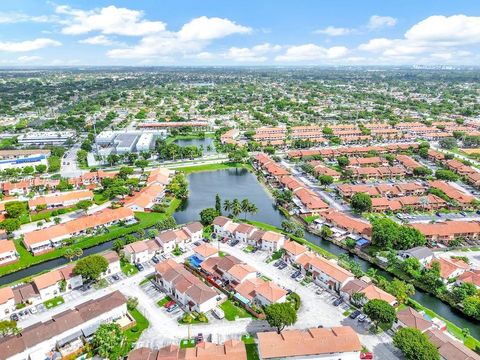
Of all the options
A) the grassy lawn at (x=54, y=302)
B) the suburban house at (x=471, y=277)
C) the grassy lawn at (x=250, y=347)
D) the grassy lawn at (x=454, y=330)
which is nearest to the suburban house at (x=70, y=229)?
the grassy lawn at (x=54, y=302)

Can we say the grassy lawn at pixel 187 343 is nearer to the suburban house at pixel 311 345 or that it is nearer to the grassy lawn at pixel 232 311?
the grassy lawn at pixel 232 311

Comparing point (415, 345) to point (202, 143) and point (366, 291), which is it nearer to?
point (366, 291)

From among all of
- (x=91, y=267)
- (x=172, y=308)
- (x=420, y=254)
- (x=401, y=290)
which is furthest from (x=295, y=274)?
(x=91, y=267)

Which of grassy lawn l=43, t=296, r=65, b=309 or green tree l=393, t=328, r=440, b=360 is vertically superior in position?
green tree l=393, t=328, r=440, b=360

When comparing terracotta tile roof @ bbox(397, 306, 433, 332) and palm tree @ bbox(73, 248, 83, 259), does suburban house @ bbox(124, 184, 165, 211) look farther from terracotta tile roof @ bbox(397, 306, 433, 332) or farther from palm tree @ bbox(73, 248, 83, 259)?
terracotta tile roof @ bbox(397, 306, 433, 332)

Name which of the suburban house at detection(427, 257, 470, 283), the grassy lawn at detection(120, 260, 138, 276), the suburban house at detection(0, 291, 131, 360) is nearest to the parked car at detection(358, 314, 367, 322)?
the suburban house at detection(427, 257, 470, 283)

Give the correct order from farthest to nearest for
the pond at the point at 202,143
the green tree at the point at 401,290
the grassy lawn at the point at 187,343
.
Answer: the pond at the point at 202,143 < the green tree at the point at 401,290 < the grassy lawn at the point at 187,343

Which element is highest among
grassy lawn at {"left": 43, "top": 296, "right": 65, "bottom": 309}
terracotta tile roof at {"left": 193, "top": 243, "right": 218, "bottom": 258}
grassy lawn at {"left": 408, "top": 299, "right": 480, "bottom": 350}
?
terracotta tile roof at {"left": 193, "top": 243, "right": 218, "bottom": 258}
